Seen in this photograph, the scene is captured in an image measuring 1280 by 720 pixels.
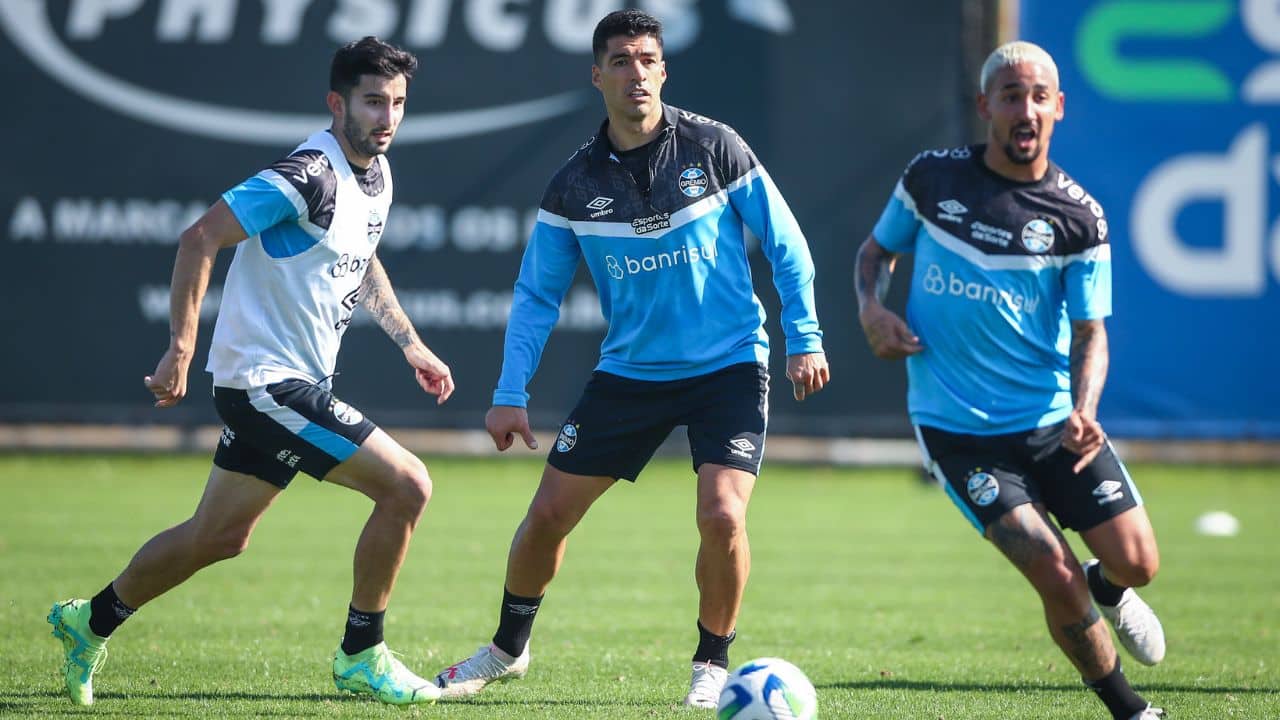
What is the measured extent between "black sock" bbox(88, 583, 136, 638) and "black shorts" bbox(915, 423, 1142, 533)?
3195 mm

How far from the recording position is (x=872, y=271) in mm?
6043

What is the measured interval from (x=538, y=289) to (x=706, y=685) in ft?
5.67

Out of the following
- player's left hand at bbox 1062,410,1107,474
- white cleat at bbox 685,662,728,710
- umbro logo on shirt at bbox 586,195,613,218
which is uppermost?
umbro logo on shirt at bbox 586,195,613,218

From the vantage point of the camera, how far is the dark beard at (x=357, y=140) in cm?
601

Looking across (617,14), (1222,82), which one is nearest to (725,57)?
(1222,82)

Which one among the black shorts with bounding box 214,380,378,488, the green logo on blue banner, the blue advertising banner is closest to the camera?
the black shorts with bounding box 214,380,378,488

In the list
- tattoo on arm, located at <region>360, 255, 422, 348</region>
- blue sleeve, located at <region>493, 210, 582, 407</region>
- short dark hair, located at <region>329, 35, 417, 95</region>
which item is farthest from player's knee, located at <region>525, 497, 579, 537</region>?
short dark hair, located at <region>329, 35, 417, 95</region>

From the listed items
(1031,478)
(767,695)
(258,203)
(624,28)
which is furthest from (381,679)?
(624,28)

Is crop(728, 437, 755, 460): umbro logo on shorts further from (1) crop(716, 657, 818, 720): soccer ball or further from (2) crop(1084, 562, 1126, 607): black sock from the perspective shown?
(2) crop(1084, 562, 1126, 607): black sock

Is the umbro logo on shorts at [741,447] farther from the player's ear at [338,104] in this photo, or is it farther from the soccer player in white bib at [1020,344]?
the player's ear at [338,104]

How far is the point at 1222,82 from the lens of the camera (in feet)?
55.4

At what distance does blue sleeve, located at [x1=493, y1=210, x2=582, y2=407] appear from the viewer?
6289 mm

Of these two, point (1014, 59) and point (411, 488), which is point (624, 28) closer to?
point (1014, 59)

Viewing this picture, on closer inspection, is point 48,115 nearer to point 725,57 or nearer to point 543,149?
point 543,149
